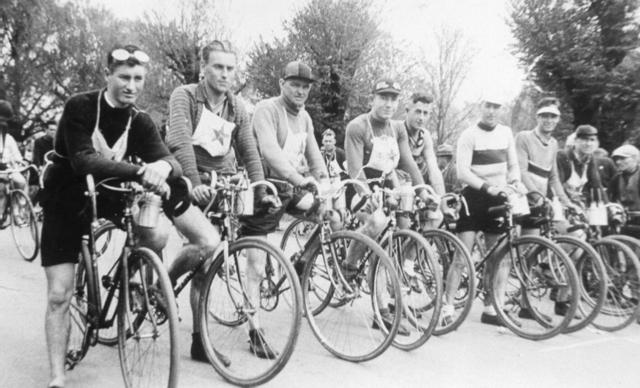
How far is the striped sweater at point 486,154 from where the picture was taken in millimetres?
5559

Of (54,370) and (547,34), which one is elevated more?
(547,34)

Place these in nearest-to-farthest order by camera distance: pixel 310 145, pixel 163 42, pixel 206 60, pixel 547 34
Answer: pixel 206 60, pixel 310 145, pixel 547 34, pixel 163 42

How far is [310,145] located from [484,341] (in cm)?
227

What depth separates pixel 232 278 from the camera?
3.68 meters

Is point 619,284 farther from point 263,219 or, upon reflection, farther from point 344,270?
point 263,219

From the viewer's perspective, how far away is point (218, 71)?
13.6ft

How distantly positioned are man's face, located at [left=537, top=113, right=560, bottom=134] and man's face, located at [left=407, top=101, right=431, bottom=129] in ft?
4.08

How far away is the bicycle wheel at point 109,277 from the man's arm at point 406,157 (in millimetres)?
2647

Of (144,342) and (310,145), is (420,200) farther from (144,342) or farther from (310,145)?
(144,342)

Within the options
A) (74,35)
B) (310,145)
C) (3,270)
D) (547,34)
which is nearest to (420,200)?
(310,145)

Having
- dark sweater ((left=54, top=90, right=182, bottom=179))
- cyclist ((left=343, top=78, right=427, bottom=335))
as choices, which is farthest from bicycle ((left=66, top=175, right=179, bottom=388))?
cyclist ((left=343, top=78, right=427, bottom=335))

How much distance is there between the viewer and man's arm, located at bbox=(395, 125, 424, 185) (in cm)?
553

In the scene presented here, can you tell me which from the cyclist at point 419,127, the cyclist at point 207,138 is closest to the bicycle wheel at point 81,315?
the cyclist at point 207,138

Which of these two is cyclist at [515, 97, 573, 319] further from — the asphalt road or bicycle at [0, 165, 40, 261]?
bicycle at [0, 165, 40, 261]
